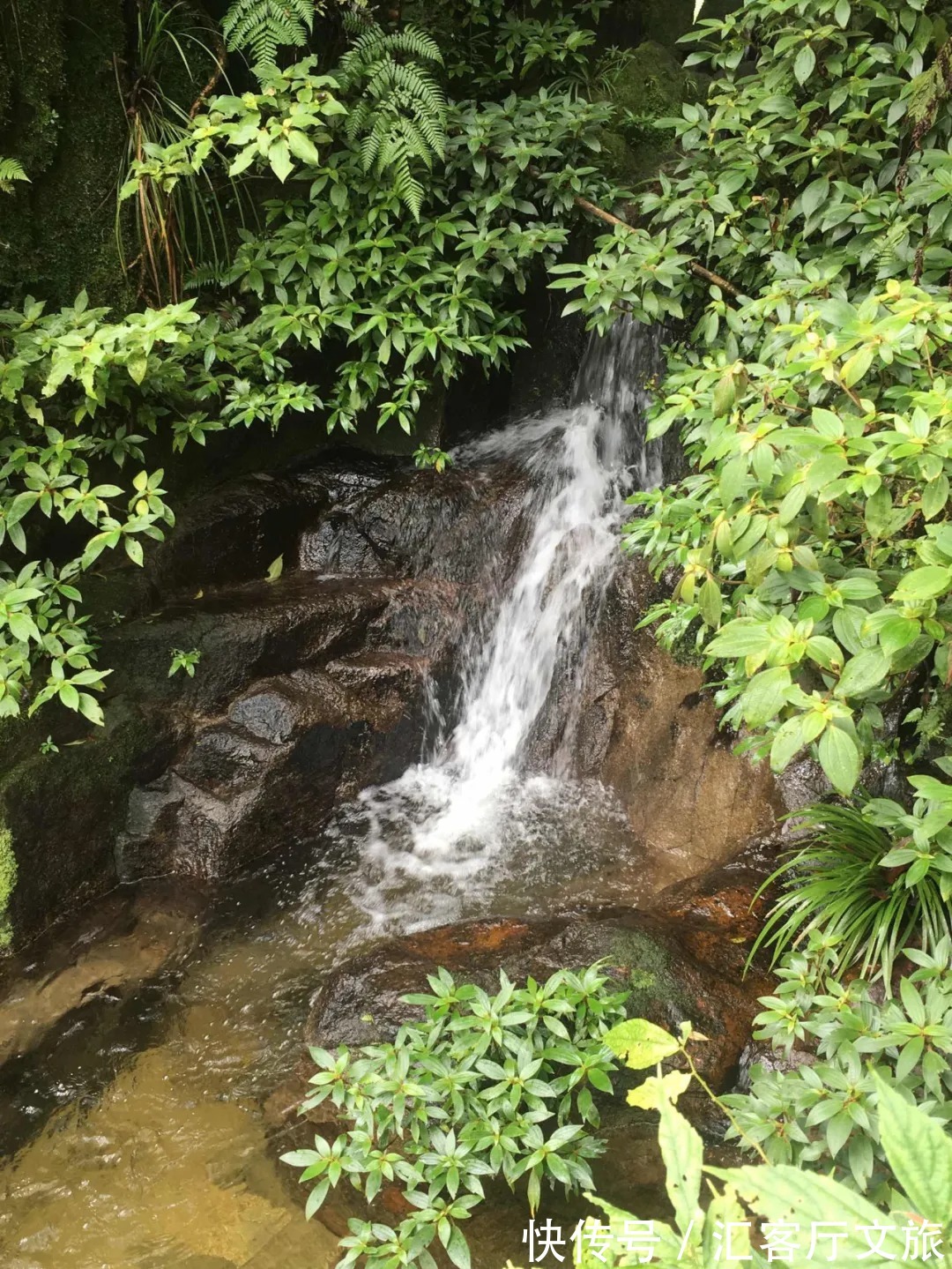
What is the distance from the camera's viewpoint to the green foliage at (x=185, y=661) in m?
4.78

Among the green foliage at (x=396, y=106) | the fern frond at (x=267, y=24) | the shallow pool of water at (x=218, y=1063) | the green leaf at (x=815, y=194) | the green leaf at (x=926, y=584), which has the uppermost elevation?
the fern frond at (x=267, y=24)

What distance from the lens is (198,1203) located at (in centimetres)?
311

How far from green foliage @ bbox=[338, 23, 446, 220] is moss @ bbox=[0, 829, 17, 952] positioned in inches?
149

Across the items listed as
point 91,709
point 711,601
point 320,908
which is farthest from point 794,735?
point 320,908

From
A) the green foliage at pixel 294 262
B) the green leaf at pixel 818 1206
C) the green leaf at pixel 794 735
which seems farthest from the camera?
the green foliage at pixel 294 262

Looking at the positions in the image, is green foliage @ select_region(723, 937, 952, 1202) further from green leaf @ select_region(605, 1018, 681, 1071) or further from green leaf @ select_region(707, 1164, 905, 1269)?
green leaf @ select_region(707, 1164, 905, 1269)

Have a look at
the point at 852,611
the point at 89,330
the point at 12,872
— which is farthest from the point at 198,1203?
the point at 89,330

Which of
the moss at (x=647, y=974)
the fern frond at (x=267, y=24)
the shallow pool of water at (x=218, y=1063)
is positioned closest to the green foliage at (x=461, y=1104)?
the moss at (x=647, y=974)

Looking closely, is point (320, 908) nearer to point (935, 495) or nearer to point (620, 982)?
point (620, 982)

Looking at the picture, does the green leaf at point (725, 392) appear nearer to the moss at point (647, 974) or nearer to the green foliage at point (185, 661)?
the moss at point (647, 974)

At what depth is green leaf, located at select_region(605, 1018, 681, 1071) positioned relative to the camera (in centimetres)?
160

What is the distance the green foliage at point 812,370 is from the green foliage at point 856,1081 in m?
0.66

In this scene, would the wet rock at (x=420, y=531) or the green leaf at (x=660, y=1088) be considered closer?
the green leaf at (x=660, y=1088)

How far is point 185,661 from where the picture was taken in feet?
15.8
